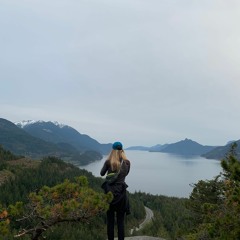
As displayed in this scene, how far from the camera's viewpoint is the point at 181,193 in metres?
82.4

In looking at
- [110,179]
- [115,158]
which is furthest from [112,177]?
[115,158]

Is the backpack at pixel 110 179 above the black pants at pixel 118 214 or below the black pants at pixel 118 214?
above

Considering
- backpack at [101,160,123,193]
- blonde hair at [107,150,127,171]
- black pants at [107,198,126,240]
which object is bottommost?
black pants at [107,198,126,240]

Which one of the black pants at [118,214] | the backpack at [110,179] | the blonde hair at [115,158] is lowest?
the black pants at [118,214]

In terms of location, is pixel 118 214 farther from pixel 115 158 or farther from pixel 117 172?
pixel 115 158

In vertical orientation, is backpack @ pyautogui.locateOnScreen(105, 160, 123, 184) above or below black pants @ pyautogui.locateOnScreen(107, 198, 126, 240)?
above

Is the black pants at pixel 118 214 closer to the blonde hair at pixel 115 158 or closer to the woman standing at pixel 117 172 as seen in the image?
the woman standing at pixel 117 172

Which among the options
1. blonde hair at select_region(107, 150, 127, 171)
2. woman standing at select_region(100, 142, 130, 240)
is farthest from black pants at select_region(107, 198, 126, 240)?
blonde hair at select_region(107, 150, 127, 171)

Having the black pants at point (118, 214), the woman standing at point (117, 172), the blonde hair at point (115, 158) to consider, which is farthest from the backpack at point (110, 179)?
the black pants at point (118, 214)

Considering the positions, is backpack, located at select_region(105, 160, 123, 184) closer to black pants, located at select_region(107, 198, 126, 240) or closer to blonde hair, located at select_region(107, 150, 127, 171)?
blonde hair, located at select_region(107, 150, 127, 171)

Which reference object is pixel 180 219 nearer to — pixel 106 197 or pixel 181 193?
pixel 106 197

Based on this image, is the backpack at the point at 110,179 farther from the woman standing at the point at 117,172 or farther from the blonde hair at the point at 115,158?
the blonde hair at the point at 115,158

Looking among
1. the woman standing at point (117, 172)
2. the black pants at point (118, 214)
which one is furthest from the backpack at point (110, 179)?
the black pants at point (118, 214)

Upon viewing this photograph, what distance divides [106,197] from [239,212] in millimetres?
A: 2962
